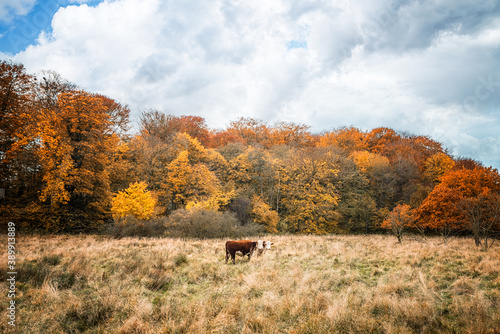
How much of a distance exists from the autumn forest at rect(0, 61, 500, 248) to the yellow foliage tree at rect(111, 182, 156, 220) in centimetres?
10

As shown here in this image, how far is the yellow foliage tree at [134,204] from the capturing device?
752 inches

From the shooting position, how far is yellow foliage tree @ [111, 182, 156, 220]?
19094 mm

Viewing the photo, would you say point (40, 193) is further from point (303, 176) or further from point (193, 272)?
point (303, 176)

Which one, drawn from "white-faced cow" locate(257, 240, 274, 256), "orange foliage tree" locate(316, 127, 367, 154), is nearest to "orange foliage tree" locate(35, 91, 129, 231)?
"white-faced cow" locate(257, 240, 274, 256)

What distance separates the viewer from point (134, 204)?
63.0 feet

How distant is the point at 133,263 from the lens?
792 centimetres

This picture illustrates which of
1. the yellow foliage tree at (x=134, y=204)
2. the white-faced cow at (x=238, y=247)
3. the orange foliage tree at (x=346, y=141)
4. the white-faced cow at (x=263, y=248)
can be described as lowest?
the white-faced cow at (x=263, y=248)

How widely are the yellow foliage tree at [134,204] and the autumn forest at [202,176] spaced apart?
0.32 ft

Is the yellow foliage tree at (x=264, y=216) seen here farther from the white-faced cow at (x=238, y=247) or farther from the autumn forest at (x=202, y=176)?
the white-faced cow at (x=238, y=247)

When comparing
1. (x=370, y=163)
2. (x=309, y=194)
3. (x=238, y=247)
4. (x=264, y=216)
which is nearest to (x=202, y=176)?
(x=264, y=216)

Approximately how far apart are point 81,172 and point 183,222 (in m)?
10.1

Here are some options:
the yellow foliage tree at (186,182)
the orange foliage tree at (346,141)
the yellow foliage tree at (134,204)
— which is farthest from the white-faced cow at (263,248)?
the orange foliage tree at (346,141)

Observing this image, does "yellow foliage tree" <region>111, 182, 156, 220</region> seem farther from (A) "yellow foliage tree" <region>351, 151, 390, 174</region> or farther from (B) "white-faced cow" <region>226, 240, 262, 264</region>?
(A) "yellow foliage tree" <region>351, 151, 390, 174</region>

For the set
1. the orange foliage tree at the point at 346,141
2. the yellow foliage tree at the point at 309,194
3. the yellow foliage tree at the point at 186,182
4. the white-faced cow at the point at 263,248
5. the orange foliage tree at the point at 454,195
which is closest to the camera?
the white-faced cow at the point at 263,248
